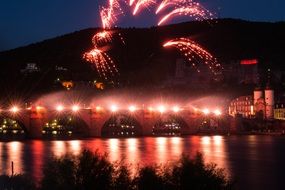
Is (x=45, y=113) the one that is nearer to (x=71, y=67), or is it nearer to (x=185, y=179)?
(x=185, y=179)

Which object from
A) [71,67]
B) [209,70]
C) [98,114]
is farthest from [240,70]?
[98,114]

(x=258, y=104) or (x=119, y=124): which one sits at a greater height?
(x=258, y=104)

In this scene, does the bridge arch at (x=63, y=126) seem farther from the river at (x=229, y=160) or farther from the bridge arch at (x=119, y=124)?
the river at (x=229, y=160)

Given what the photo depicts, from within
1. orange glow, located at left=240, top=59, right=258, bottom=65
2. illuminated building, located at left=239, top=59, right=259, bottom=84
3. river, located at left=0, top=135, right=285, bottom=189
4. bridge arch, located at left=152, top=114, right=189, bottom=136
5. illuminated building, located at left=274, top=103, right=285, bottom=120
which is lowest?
river, located at left=0, top=135, right=285, bottom=189

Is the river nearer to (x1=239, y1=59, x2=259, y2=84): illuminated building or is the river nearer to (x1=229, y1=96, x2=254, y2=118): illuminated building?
(x1=229, y1=96, x2=254, y2=118): illuminated building

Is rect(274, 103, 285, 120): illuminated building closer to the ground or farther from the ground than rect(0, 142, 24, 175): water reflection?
farther from the ground

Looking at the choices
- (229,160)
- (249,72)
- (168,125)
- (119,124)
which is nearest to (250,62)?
(249,72)

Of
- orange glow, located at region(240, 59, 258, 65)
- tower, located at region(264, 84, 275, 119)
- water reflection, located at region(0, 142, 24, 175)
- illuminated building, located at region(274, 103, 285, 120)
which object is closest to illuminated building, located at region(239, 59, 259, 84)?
orange glow, located at region(240, 59, 258, 65)

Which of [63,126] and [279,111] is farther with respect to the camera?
[63,126]

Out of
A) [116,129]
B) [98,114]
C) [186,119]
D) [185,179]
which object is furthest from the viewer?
[116,129]

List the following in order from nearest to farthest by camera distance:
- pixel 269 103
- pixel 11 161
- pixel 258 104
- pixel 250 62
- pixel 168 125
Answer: pixel 11 161 < pixel 269 103 < pixel 258 104 < pixel 168 125 < pixel 250 62

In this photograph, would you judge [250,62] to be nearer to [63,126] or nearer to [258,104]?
[258,104]
